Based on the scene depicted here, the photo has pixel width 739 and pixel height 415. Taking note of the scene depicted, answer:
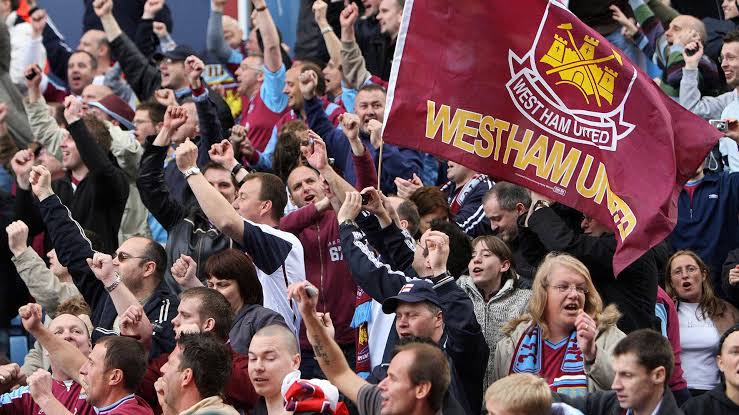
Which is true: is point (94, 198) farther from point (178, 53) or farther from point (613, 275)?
point (613, 275)

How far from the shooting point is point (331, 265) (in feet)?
30.1

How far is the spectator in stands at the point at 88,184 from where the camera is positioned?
10.9 m

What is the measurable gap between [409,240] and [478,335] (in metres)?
→ 1.40

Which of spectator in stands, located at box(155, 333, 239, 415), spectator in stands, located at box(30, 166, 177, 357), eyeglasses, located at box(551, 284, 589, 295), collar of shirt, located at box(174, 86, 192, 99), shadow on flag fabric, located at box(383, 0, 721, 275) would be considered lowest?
spectator in stands, located at box(30, 166, 177, 357)

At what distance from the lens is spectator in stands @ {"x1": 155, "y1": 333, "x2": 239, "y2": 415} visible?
7064 mm

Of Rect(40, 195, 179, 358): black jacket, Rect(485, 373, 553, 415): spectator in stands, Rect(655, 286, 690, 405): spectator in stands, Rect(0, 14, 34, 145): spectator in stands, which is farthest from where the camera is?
Rect(0, 14, 34, 145): spectator in stands

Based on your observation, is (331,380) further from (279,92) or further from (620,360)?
(279,92)

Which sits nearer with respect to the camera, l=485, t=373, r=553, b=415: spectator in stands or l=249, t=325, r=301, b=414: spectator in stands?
l=485, t=373, r=553, b=415: spectator in stands

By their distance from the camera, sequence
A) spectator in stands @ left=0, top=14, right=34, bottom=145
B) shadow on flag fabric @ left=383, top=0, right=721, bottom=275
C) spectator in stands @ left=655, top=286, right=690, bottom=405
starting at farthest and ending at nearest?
spectator in stands @ left=0, top=14, right=34, bottom=145, spectator in stands @ left=655, top=286, right=690, bottom=405, shadow on flag fabric @ left=383, top=0, right=721, bottom=275

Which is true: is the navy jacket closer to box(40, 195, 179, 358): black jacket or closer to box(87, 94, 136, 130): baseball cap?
box(40, 195, 179, 358): black jacket

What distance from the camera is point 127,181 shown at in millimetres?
11383

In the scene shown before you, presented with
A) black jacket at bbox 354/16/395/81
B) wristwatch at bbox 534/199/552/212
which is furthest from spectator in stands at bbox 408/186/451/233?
black jacket at bbox 354/16/395/81

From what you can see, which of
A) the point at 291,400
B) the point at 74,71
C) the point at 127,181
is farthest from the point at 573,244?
the point at 74,71

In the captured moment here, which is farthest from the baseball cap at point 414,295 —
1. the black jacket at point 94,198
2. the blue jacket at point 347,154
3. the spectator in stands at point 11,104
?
the spectator in stands at point 11,104
